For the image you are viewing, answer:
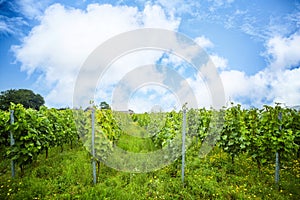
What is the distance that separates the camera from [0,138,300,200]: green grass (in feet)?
18.1

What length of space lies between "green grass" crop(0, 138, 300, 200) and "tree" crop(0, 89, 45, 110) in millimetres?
40617

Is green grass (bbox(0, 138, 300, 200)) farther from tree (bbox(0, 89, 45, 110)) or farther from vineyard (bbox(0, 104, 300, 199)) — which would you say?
tree (bbox(0, 89, 45, 110))

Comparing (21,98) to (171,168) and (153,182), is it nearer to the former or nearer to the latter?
(171,168)

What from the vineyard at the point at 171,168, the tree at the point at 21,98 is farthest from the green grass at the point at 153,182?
the tree at the point at 21,98

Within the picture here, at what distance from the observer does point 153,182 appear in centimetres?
618

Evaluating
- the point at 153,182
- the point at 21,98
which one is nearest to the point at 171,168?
the point at 153,182

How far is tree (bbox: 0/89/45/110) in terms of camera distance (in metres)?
43.8

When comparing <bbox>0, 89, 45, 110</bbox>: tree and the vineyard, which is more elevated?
<bbox>0, 89, 45, 110</bbox>: tree

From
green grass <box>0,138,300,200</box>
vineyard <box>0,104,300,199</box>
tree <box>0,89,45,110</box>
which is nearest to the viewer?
green grass <box>0,138,300,200</box>

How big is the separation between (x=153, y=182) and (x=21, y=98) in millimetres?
47255

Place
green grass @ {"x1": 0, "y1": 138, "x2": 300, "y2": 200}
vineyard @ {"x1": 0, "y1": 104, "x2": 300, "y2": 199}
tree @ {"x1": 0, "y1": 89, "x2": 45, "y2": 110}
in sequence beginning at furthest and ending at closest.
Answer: tree @ {"x1": 0, "y1": 89, "x2": 45, "y2": 110} → vineyard @ {"x1": 0, "y1": 104, "x2": 300, "y2": 199} → green grass @ {"x1": 0, "y1": 138, "x2": 300, "y2": 200}

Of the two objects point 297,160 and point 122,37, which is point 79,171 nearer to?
point 122,37

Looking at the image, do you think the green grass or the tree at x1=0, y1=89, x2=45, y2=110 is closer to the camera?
the green grass

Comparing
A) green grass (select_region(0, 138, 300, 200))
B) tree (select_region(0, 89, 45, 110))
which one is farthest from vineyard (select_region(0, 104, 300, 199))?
tree (select_region(0, 89, 45, 110))
